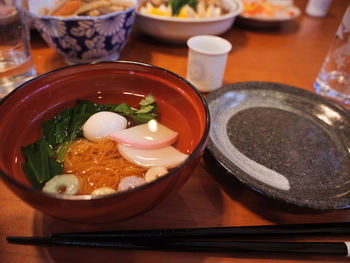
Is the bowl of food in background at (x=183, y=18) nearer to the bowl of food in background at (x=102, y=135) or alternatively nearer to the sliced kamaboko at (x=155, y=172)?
the bowl of food in background at (x=102, y=135)

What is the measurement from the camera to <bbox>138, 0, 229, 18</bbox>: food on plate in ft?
5.06

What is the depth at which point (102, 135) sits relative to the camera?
75 cm

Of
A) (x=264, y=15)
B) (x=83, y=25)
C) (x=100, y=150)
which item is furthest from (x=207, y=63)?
(x=264, y=15)

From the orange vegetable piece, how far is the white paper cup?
543 millimetres

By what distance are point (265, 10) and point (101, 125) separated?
1.62 m

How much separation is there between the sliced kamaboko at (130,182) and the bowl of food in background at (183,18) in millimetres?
1015

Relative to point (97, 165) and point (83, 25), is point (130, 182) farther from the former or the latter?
point (83, 25)

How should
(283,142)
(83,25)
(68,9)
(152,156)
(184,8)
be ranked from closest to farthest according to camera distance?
(152,156), (283,142), (83,25), (68,9), (184,8)

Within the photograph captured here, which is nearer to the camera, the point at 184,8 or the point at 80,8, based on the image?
the point at 80,8

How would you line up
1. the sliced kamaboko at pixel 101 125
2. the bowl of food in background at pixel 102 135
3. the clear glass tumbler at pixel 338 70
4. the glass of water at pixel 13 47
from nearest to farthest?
the bowl of food in background at pixel 102 135, the sliced kamaboko at pixel 101 125, the glass of water at pixel 13 47, the clear glass tumbler at pixel 338 70

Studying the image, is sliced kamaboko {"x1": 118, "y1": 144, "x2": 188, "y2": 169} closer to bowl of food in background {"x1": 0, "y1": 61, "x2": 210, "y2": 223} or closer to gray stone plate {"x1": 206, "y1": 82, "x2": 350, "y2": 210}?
bowl of food in background {"x1": 0, "y1": 61, "x2": 210, "y2": 223}

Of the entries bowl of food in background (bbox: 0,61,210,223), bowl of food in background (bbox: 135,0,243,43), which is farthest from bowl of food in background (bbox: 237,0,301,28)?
bowl of food in background (bbox: 0,61,210,223)

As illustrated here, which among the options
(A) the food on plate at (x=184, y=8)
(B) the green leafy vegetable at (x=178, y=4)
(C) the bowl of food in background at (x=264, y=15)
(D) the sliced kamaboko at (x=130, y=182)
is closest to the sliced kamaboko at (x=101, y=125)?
(D) the sliced kamaboko at (x=130, y=182)

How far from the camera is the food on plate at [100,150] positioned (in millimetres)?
619
